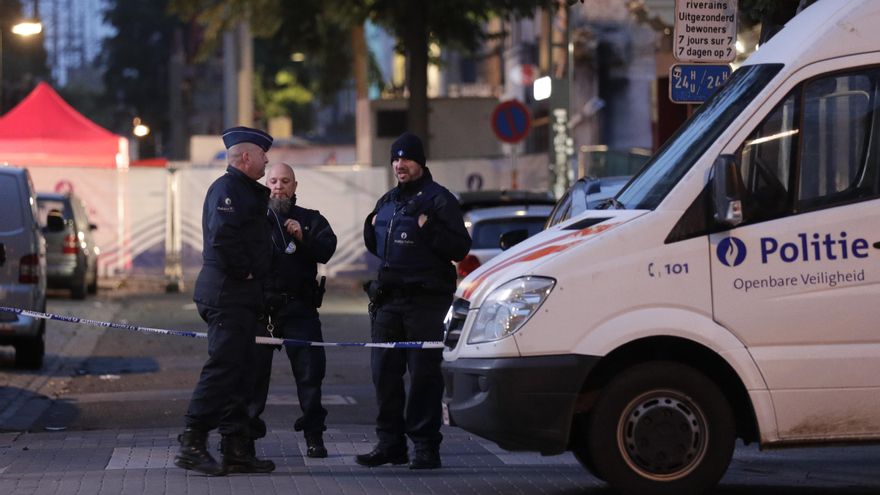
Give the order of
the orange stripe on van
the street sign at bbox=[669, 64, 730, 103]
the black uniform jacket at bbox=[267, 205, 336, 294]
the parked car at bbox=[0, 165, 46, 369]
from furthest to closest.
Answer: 1. the parked car at bbox=[0, 165, 46, 369]
2. the street sign at bbox=[669, 64, 730, 103]
3. the black uniform jacket at bbox=[267, 205, 336, 294]
4. the orange stripe on van

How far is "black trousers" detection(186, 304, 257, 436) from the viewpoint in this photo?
9.66 m

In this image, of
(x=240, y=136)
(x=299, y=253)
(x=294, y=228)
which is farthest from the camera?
(x=299, y=253)

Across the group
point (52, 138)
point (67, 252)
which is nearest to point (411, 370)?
point (67, 252)

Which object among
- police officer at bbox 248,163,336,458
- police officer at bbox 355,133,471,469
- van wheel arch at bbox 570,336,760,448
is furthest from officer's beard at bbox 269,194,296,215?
van wheel arch at bbox 570,336,760,448

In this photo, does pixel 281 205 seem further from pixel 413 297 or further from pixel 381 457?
pixel 381 457

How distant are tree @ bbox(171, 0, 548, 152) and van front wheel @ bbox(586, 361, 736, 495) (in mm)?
22188

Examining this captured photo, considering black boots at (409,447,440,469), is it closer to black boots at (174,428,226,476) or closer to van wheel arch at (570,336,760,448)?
black boots at (174,428,226,476)

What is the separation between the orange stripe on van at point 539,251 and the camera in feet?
28.1

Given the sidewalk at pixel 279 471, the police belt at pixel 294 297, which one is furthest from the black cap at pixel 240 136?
the sidewalk at pixel 279 471

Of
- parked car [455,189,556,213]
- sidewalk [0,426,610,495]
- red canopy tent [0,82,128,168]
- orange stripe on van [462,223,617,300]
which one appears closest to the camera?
orange stripe on van [462,223,617,300]

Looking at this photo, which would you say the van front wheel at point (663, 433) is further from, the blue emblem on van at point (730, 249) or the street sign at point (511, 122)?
the street sign at point (511, 122)

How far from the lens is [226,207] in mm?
9578

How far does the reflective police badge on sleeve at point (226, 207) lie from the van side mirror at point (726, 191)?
2655 millimetres

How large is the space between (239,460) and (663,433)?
102 inches
